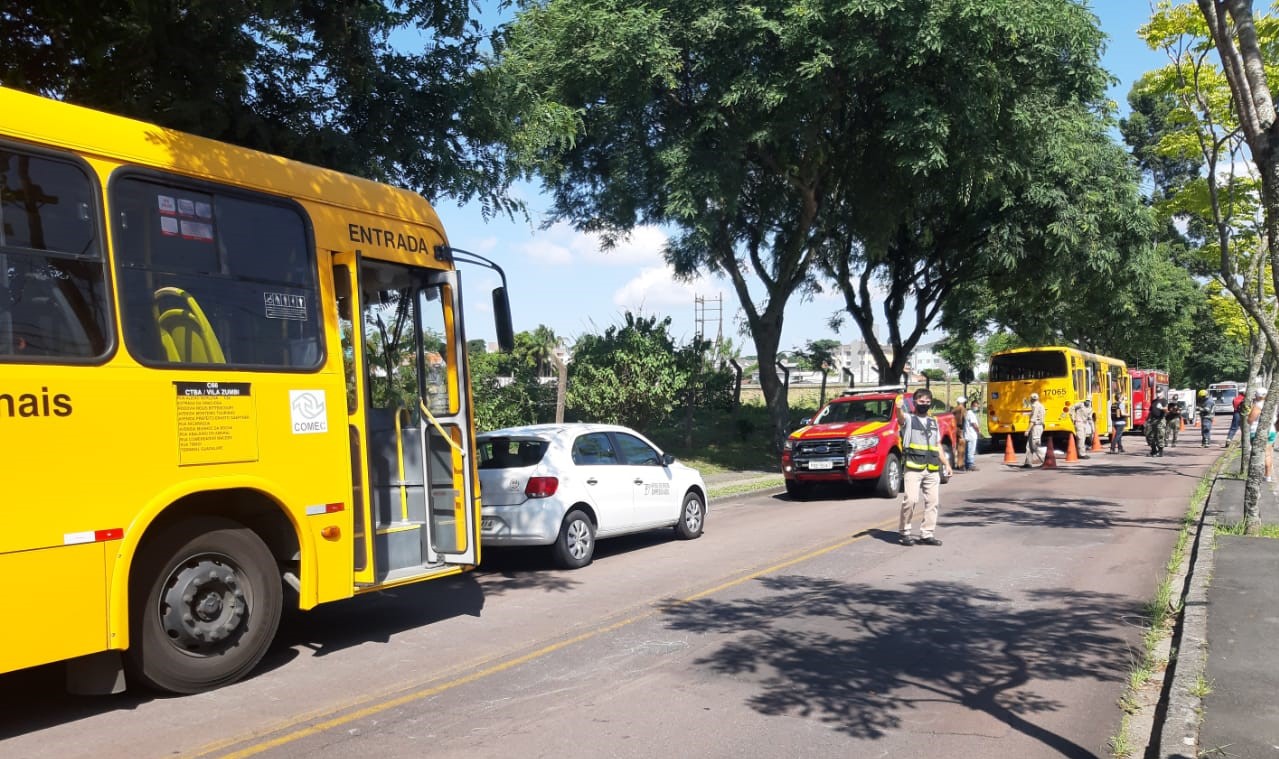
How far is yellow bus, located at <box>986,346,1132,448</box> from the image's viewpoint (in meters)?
28.8

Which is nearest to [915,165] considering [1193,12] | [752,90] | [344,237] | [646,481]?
[752,90]

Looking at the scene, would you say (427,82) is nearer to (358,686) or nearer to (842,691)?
(358,686)

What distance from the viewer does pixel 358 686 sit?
657 centimetres

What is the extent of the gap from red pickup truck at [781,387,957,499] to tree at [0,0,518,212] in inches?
303

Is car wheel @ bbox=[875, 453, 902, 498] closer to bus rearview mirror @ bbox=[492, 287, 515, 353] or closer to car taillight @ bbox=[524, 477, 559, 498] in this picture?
car taillight @ bbox=[524, 477, 559, 498]

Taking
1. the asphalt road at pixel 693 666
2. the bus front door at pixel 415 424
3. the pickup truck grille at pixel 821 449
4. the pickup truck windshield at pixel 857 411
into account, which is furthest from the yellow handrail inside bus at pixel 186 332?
the pickup truck windshield at pixel 857 411

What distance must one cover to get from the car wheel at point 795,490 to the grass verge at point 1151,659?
292 inches

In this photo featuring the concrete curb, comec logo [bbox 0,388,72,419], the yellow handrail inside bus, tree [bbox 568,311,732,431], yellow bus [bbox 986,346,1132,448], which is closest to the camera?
the concrete curb

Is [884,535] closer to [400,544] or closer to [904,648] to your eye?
[904,648]

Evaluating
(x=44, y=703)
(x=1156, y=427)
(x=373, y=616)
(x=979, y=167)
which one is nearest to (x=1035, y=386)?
(x=1156, y=427)

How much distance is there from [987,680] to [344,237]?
18.2 feet

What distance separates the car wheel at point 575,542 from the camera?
35.0 feet

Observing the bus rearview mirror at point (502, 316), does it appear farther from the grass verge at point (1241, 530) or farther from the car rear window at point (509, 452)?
the grass verge at point (1241, 530)

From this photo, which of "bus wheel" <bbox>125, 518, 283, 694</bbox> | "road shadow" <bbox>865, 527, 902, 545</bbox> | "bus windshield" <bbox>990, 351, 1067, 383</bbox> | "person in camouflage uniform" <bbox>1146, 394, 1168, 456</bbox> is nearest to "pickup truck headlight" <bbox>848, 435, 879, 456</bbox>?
"road shadow" <bbox>865, 527, 902, 545</bbox>
